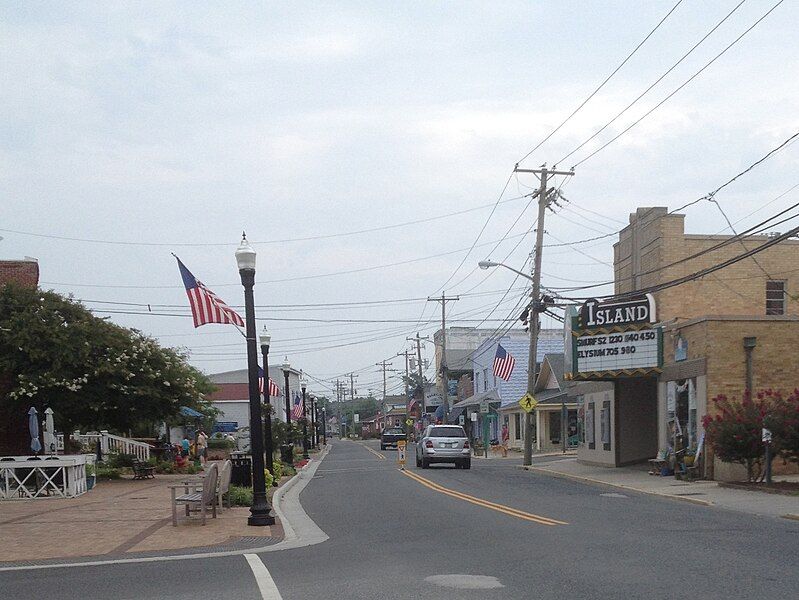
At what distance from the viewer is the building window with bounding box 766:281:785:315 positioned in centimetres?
3962

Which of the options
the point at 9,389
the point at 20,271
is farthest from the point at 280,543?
the point at 20,271

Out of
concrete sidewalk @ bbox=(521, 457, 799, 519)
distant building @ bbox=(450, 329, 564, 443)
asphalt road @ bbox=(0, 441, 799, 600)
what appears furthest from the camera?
distant building @ bbox=(450, 329, 564, 443)

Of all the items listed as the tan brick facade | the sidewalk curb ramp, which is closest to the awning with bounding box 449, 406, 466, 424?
the tan brick facade

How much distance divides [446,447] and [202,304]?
20.1 meters

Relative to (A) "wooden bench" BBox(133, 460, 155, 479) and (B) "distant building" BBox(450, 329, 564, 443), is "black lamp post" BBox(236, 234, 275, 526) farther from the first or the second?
(B) "distant building" BBox(450, 329, 564, 443)

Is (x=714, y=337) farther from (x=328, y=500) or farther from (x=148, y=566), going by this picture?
(x=148, y=566)

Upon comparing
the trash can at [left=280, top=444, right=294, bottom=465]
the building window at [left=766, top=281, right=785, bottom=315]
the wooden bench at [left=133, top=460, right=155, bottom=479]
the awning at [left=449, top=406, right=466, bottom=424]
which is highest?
the building window at [left=766, top=281, right=785, bottom=315]

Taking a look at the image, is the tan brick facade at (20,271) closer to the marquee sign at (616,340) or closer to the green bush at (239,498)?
the green bush at (239,498)

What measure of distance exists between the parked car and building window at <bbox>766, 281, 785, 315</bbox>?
13.9m

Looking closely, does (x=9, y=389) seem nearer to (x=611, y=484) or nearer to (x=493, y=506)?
(x=493, y=506)

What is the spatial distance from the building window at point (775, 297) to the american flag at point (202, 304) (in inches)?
1082

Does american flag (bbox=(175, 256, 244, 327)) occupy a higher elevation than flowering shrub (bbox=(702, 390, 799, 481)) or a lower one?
higher

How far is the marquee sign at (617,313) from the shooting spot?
103 ft

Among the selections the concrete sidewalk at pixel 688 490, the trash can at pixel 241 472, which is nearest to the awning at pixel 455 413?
the concrete sidewalk at pixel 688 490
